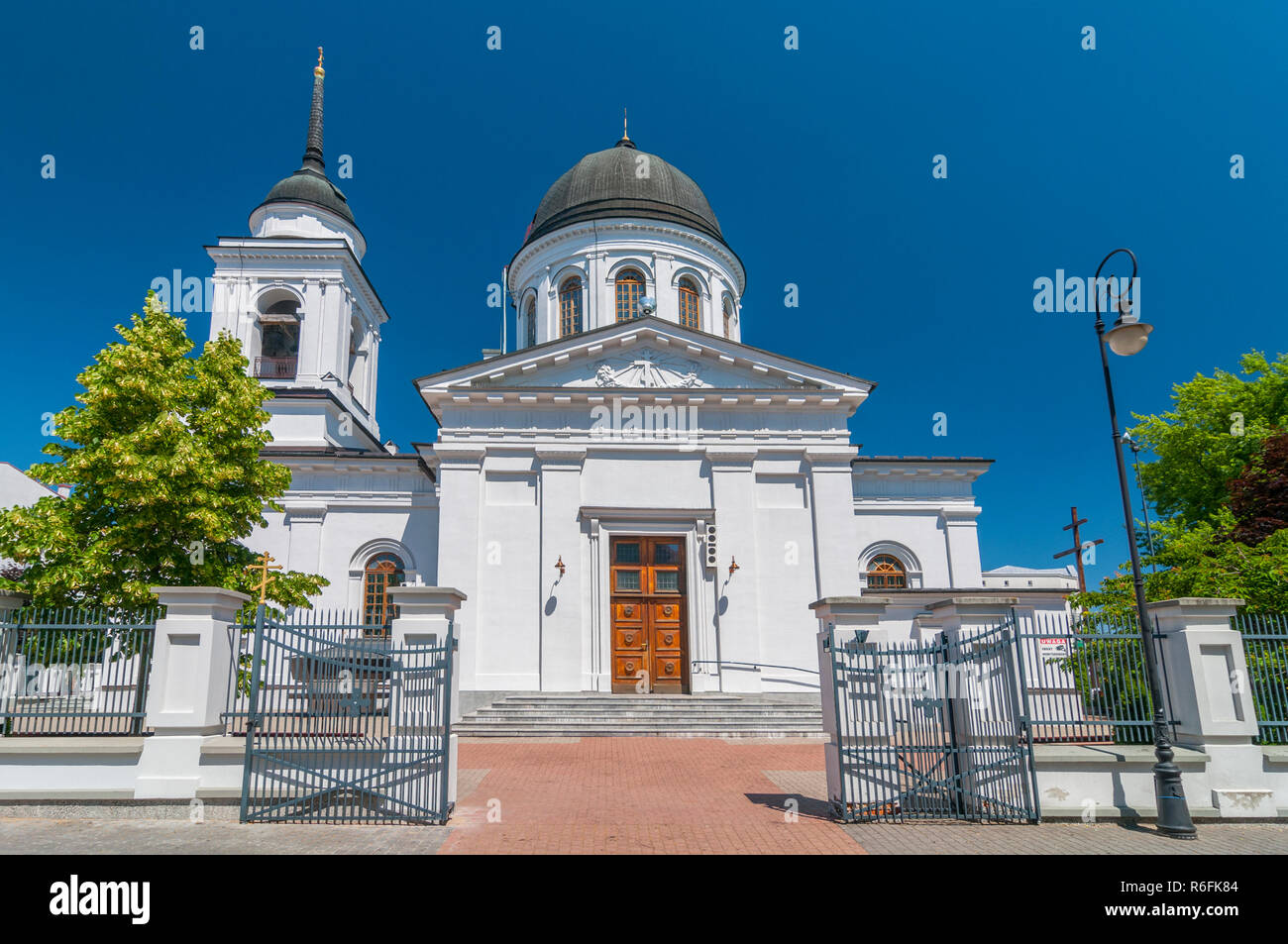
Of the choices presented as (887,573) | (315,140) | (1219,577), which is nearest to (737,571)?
(887,573)

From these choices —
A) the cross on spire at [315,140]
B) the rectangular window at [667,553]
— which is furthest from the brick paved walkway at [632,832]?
the cross on spire at [315,140]

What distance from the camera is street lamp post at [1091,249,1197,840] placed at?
9.01 m

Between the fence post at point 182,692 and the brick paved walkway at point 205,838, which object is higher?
the fence post at point 182,692

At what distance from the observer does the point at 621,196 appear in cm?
3031

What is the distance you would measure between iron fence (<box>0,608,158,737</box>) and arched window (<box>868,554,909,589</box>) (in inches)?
823

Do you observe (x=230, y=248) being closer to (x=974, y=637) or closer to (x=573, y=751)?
(x=573, y=751)

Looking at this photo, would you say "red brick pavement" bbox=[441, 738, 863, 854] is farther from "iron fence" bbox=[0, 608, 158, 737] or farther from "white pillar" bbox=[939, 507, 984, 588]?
"white pillar" bbox=[939, 507, 984, 588]

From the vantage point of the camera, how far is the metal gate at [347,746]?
9.32 metres

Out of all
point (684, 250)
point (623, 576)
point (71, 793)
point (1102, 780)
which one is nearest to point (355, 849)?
point (71, 793)

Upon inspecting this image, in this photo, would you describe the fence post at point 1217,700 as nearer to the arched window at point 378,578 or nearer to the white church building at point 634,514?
the white church building at point 634,514

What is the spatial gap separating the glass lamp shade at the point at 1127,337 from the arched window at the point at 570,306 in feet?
67.1

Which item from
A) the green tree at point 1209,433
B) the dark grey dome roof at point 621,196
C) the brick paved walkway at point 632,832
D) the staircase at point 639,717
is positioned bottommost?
the brick paved walkway at point 632,832

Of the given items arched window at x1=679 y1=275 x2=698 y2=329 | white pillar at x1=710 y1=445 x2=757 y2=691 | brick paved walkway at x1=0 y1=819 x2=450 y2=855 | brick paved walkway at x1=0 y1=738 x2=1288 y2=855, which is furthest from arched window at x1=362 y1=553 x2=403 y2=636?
brick paved walkway at x1=0 y1=819 x2=450 y2=855

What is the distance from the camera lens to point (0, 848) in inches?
307
